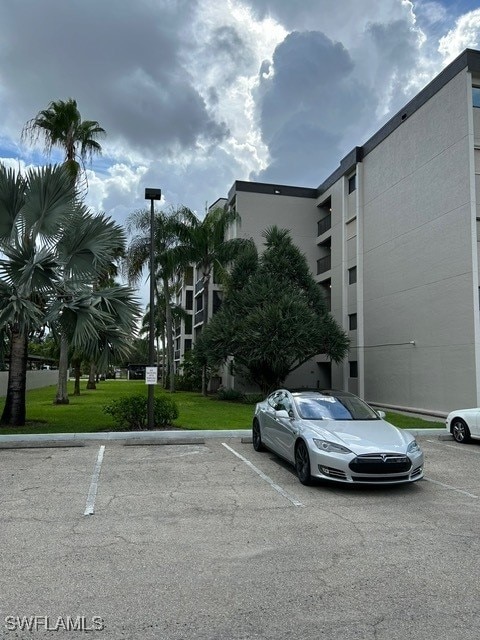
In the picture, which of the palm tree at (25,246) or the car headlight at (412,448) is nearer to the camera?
the car headlight at (412,448)

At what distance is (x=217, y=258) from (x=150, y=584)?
79.4 ft

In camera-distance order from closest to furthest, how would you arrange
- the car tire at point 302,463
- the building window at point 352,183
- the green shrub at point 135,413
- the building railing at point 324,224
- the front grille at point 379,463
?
the front grille at point 379,463 < the car tire at point 302,463 < the green shrub at point 135,413 < the building window at point 352,183 < the building railing at point 324,224

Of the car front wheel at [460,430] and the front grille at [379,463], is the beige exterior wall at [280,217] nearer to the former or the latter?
the car front wheel at [460,430]

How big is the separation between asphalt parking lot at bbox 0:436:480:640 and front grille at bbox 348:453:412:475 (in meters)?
0.36

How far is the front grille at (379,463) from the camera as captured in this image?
21.3 feet

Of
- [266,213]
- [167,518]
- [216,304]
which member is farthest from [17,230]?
[216,304]

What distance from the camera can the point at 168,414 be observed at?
43.2ft

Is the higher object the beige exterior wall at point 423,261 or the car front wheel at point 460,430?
the beige exterior wall at point 423,261

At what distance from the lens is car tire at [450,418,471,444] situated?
11.7 metres

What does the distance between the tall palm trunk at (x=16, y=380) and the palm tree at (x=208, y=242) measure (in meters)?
15.0

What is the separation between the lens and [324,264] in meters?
30.4

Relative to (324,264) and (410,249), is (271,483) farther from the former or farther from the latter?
(324,264)

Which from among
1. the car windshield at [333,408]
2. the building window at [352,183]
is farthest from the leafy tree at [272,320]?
the car windshield at [333,408]

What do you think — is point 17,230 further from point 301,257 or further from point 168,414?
point 301,257
